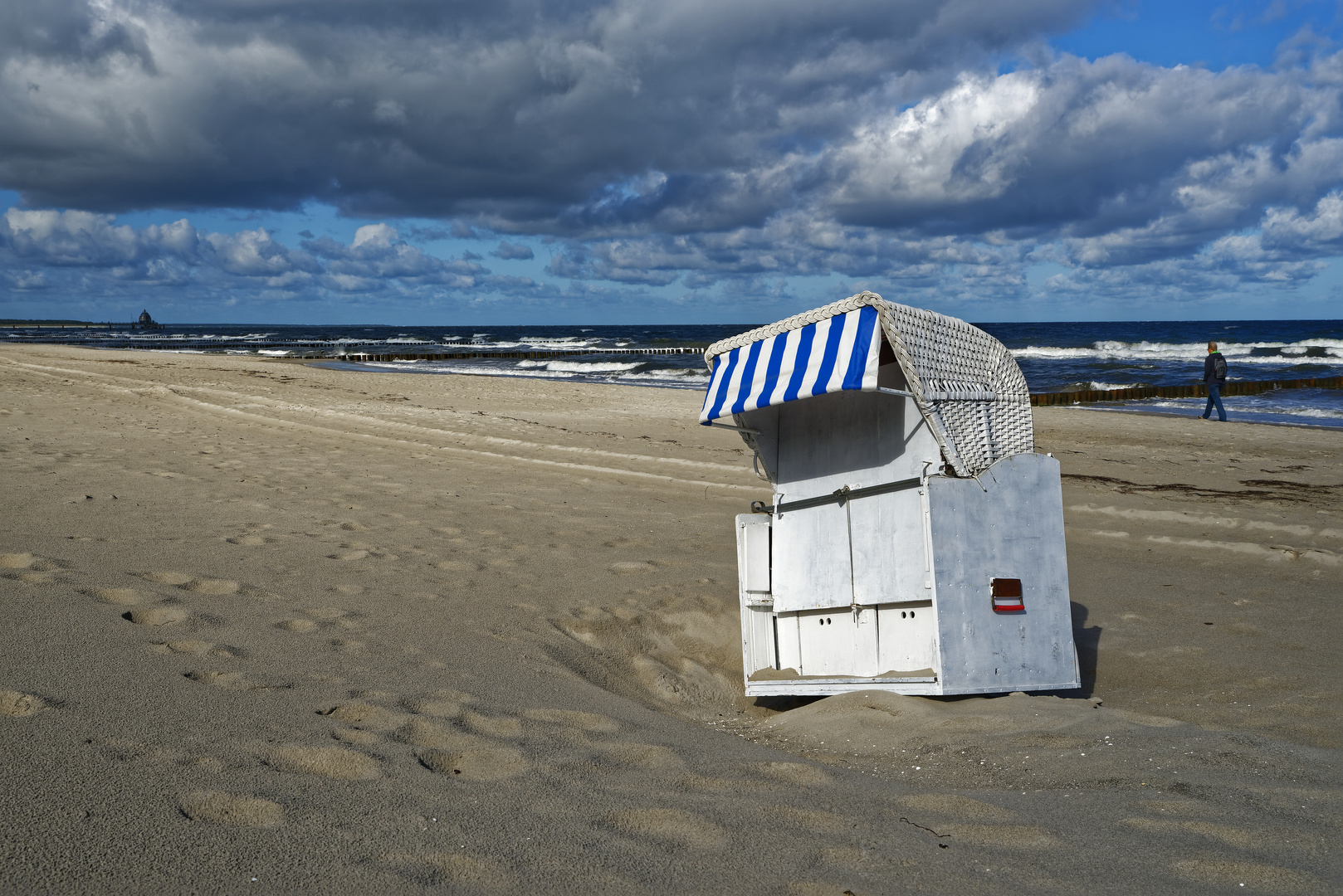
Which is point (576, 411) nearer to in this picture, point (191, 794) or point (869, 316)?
point (869, 316)

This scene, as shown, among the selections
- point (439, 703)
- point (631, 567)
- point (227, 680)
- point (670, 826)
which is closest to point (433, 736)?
point (439, 703)

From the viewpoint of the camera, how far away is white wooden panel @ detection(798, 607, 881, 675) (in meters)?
4.57

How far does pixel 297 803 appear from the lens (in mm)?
2547

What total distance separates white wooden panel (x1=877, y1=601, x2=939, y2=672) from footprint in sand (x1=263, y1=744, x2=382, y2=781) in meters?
2.71

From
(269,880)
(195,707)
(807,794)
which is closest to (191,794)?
(269,880)

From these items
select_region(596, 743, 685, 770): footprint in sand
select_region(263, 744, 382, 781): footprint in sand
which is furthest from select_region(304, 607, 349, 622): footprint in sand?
select_region(596, 743, 685, 770): footprint in sand

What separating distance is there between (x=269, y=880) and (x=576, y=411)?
16.0m

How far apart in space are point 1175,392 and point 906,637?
22.5 m

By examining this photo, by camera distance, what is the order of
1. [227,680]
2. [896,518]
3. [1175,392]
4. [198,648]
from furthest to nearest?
[1175,392] < [896,518] < [198,648] < [227,680]

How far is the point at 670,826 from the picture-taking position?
262cm

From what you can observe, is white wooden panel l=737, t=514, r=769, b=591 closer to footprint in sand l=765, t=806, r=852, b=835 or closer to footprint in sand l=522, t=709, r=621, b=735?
footprint in sand l=522, t=709, r=621, b=735

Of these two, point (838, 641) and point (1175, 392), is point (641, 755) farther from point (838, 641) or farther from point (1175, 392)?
point (1175, 392)

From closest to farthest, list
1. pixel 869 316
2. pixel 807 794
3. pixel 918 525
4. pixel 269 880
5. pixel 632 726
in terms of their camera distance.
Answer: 1. pixel 269 880
2. pixel 807 794
3. pixel 632 726
4. pixel 869 316
5. pixel 918 525

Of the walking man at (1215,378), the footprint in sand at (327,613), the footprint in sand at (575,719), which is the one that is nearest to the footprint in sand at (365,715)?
the footprint in sand at (575,719)
